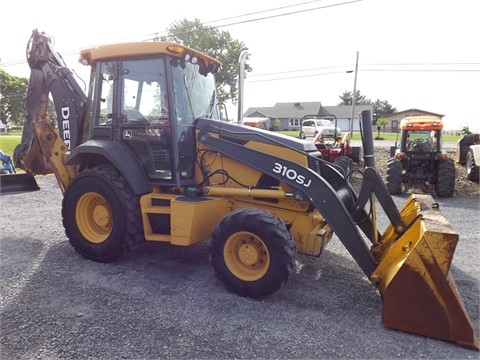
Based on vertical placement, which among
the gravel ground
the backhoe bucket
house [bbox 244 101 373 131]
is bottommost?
the gravel ground

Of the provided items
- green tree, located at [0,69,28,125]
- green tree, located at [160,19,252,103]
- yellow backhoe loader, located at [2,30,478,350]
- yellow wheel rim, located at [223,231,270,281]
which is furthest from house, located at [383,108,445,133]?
yellow wheel rim, located at [223,231,270,281]

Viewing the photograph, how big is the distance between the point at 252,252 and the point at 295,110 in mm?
59010

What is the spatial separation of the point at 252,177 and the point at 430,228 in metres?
1.91

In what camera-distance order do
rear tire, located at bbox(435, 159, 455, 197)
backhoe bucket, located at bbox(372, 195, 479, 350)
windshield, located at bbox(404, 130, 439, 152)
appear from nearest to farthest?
backhoe bucket, located at bbox(372, 195, 479, 350) < rear tire, located at bbox(435, 159, 455, 197) < windshield, located at bbox(404, 130, 439, 152)

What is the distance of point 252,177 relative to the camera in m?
4.31

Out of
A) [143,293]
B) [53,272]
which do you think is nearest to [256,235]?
[143,293]

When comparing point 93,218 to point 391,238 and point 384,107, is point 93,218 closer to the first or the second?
point 391,238

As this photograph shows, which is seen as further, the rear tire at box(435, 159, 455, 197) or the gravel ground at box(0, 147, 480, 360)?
the rear tire at box(435, 159, 455, 197)

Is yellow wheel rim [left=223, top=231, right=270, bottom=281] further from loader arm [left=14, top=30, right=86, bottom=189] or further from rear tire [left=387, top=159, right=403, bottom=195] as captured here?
rear tire [left=387, top=159, right=403, bottom=195]

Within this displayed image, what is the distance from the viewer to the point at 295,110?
60812 mm

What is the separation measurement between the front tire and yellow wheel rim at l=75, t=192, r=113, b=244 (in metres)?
1.71

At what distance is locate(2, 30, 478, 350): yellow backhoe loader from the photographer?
12.1ft

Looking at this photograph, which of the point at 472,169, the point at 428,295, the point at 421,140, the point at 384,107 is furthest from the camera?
the point at 384,107

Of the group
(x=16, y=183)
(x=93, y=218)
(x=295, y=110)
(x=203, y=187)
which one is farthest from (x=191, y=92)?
(x=295, y=110)
